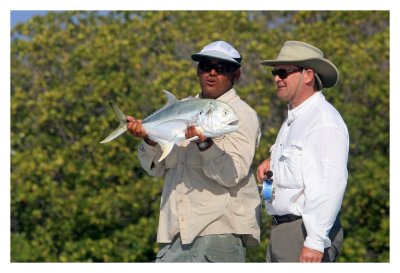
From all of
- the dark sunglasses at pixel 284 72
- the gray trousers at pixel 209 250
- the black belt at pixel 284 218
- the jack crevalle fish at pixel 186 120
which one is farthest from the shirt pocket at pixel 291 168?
the gray trousers at pixel 209 250

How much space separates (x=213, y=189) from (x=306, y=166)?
69 centimetres

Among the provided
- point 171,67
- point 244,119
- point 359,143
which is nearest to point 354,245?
point 359,143

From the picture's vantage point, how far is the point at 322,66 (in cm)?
468

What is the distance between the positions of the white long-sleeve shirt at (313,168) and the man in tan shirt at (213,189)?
272 mm

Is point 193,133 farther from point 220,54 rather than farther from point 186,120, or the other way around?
point 220,54

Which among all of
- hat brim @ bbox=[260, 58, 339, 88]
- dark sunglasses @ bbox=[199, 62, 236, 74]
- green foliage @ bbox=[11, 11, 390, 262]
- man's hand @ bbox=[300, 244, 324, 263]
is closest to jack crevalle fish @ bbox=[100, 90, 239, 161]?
dark sunglasses @ bbox=[199, 62, 236, 74]

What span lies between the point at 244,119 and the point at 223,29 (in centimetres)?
503

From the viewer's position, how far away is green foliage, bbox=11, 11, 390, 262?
9.37 m

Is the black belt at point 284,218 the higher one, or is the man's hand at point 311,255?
the black belt at point 284,218

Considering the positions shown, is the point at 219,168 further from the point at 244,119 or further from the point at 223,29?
the point at 223,29

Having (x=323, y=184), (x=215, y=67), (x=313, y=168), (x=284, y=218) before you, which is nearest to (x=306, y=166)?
(x=313, y=168)

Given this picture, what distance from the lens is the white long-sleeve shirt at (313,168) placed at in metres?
4.27

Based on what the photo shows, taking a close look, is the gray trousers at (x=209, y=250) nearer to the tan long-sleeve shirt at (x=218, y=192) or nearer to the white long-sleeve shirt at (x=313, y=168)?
the tan long-sleeve shirt at (x=218, y=192)

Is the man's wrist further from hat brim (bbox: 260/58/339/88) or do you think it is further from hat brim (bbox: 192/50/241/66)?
hat brim (bbox: 260/58/339/88)
